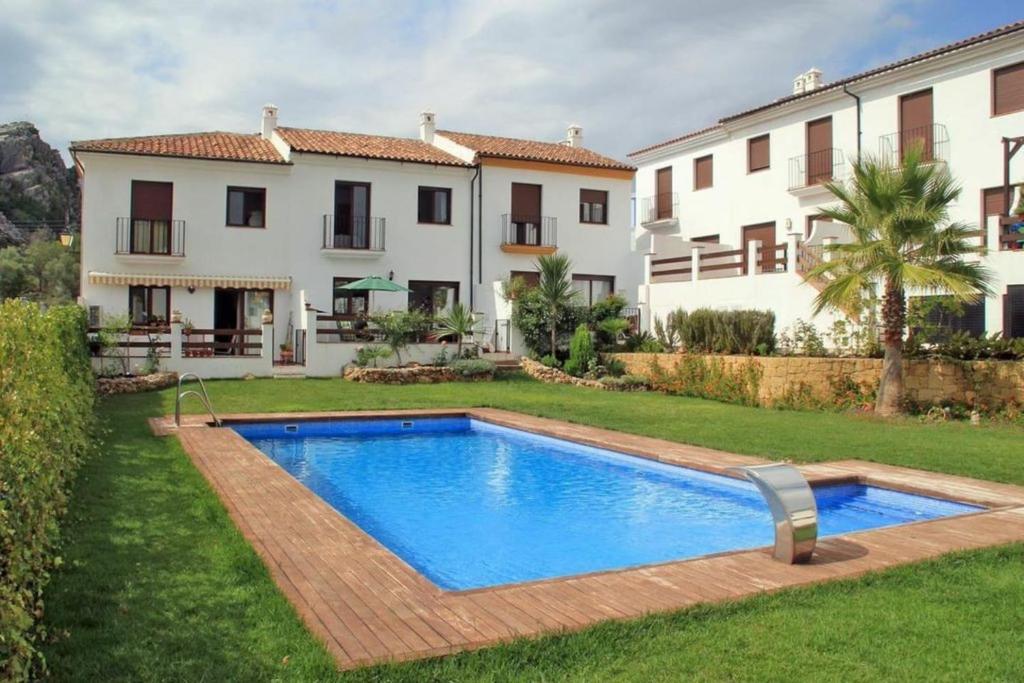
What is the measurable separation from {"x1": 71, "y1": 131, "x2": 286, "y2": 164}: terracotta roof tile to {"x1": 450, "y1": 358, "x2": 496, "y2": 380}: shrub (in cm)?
996

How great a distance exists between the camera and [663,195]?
34.6 meters

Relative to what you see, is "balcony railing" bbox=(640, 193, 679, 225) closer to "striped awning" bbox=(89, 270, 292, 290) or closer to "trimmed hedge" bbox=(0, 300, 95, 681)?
"striped awning" bbox=(89, 270, 292, 290)

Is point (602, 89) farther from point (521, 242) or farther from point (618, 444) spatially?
point (618, 444)

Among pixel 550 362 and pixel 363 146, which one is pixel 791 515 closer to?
pixel 550 362

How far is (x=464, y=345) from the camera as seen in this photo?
25844 millimetres

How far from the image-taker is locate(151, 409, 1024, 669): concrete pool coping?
463cm

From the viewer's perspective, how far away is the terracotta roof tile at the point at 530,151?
102 ft

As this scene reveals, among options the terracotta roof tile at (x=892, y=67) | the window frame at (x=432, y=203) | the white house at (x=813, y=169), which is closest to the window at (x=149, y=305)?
the window frame at (x=432, y=203)

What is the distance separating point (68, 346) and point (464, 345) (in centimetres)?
1523

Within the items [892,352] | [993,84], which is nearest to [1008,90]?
[993,84]

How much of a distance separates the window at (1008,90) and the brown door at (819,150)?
5320 mm

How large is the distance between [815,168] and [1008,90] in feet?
20.6

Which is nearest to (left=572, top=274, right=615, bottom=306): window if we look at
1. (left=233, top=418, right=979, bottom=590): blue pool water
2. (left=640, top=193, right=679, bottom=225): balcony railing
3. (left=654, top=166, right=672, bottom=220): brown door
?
(left=640, top=193, right=679, bottom=225): balcony railing

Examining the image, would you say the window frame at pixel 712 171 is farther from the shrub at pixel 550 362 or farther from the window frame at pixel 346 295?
the window frame at pixel 346 295
